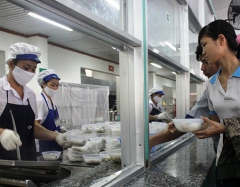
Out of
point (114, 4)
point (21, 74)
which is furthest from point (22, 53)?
point (114, 4)

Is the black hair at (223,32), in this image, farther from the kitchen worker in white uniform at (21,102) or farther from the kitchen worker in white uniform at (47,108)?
the kitchen worker in white uniform at (47,108)

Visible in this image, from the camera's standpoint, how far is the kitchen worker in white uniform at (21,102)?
67.6 inches

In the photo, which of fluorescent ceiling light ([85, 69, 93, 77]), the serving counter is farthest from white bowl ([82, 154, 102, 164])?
fluorescent ceiling light ([85, 69, 93, 77])

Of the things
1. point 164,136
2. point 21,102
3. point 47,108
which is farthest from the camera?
point 47,108

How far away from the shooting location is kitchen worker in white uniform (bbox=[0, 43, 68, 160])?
172cm

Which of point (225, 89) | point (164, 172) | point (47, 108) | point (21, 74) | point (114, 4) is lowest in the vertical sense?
point (164, 172)

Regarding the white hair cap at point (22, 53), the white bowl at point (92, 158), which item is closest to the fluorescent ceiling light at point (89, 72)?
the white hair cap at point (22, 53)

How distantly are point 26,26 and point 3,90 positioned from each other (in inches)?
131

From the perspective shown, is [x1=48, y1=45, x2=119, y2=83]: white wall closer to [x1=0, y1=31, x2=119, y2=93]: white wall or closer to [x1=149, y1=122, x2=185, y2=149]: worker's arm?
[x1=0, y1=31, x2=119, y2=93]: white wall

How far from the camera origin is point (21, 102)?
1.91 metres

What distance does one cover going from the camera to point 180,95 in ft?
8.56

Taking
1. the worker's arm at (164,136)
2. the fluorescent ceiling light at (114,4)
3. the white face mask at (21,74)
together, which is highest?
the fluorescent ceiling light at (114,4)

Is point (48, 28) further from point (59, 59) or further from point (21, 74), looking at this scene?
point (21, 74)

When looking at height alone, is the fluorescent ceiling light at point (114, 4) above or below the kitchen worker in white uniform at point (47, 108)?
above
